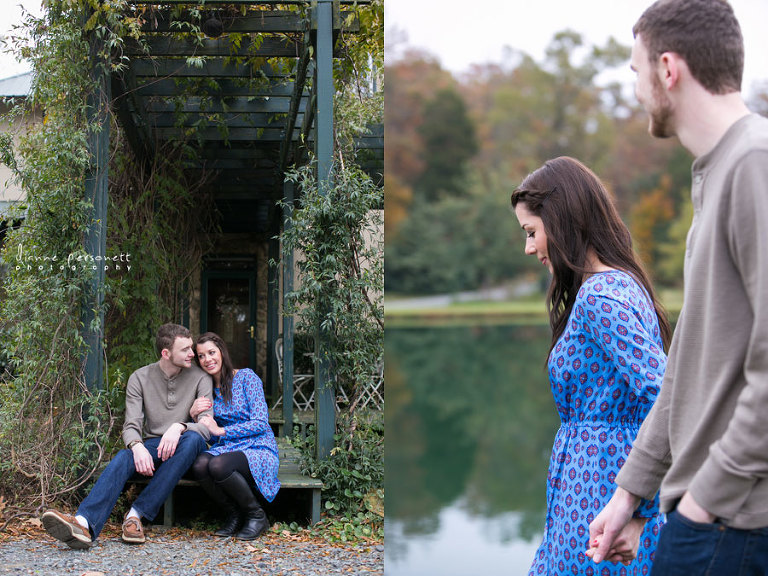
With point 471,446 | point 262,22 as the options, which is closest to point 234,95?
point 262,22

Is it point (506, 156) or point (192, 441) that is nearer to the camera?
point (192, 441)

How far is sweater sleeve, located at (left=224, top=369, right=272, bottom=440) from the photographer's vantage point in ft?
9.49

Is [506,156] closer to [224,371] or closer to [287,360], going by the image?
[287,360]

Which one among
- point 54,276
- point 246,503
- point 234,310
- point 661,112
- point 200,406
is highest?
point 661,112

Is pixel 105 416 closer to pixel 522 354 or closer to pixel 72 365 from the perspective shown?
pixel 72 365

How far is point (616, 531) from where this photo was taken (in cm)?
80

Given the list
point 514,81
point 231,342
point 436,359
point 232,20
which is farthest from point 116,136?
point 436,359

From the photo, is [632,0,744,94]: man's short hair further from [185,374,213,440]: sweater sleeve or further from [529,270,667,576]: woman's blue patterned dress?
[185,374,213,440]: sweater sleeve

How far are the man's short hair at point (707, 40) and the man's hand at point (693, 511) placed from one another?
361 millimetres

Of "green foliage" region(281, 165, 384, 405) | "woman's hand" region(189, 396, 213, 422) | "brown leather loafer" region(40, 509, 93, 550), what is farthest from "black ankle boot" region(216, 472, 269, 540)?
"green foliage" region(281, 165, 384, 405)

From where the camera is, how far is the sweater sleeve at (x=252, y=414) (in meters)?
2.89

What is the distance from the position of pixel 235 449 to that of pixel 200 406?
21cm

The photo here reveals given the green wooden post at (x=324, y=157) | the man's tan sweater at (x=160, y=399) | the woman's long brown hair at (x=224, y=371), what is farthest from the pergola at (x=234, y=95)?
the woman's long brown hair at (x=224, y=371)

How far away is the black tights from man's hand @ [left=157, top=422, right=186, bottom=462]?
110mm
